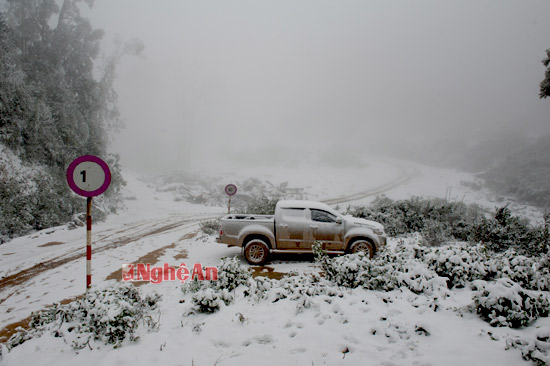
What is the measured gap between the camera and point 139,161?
5694cm

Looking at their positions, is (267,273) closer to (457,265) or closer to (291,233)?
(291,233)

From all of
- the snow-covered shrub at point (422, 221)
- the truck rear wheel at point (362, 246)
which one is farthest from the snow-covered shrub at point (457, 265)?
the snow-covered shrub at point (422, 221)

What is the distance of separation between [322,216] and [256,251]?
2147mm

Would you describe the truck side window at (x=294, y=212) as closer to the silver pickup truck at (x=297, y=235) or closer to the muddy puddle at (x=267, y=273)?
the silver pickup truck at (x=297, y=235)

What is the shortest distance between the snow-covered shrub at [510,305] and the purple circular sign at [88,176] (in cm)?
611

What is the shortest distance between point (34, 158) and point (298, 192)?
820 inches

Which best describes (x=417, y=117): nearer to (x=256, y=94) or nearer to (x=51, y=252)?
(x=256, y=94)

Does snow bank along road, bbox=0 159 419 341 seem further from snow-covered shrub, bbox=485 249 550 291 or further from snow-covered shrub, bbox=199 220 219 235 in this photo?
snow-covered shrub, bbox=485 249 550 291

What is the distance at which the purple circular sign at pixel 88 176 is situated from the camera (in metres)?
4.66

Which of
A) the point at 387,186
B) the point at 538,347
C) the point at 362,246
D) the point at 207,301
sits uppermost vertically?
the point at 387,186

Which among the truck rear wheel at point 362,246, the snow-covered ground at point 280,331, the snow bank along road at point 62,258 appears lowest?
the snow bank along road at point 62,258

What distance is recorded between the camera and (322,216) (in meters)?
7.61

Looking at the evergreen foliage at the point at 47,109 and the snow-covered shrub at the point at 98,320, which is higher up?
the evergreen foliage at the point at 47,109

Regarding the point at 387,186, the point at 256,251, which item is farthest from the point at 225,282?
the point at 387,186
